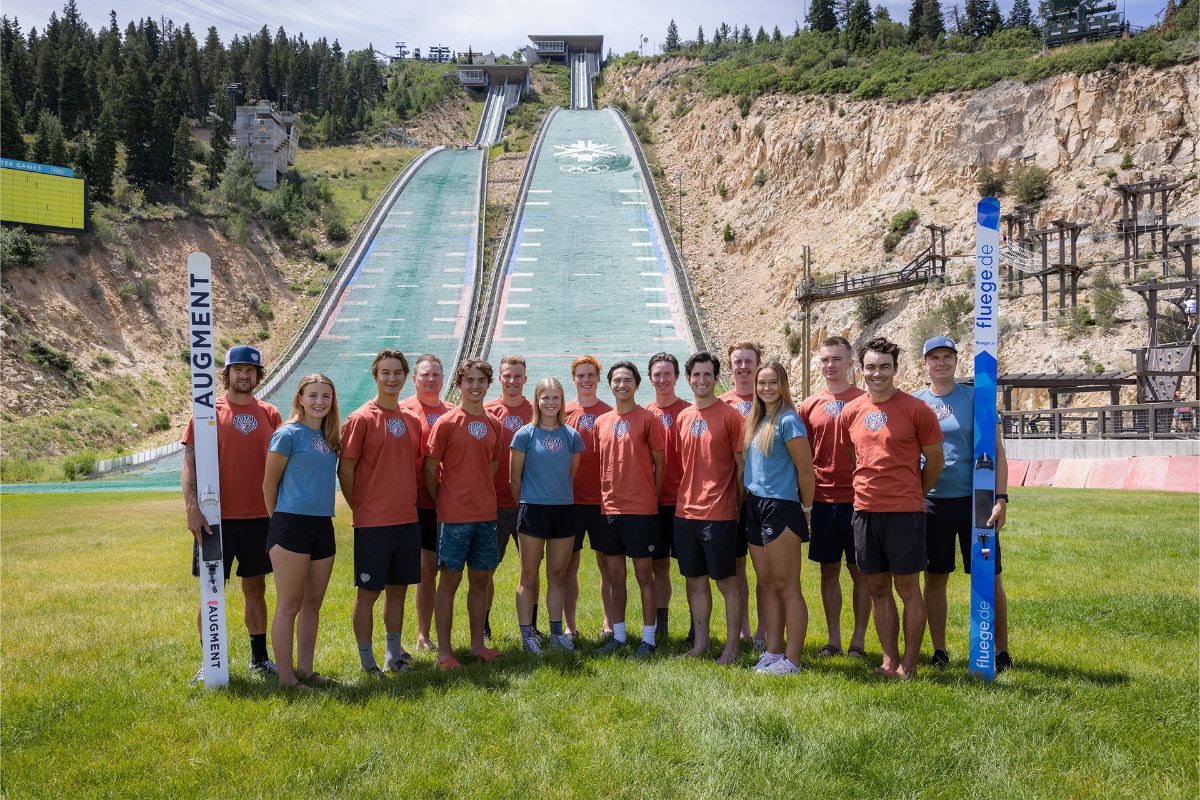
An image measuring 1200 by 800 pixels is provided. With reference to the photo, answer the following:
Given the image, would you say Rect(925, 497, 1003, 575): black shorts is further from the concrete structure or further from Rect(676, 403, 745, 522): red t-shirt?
the concrete structure

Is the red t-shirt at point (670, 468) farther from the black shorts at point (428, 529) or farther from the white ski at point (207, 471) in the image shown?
the white ski at point (207, 471)

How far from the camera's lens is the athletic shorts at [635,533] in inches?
249

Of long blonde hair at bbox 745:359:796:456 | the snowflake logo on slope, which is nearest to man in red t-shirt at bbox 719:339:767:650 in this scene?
long blonde hair at bbox 745:359:796:456

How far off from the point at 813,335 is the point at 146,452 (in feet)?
77.7

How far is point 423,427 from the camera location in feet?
21.4

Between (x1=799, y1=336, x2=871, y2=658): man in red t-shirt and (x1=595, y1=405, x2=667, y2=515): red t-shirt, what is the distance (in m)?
1.14

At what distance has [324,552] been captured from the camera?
18.5ft

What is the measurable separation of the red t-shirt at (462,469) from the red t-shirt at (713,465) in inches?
56.2

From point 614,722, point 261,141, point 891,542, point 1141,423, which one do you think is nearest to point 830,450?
point 891,542

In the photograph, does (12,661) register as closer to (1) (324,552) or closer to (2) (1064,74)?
(1) (324,552)

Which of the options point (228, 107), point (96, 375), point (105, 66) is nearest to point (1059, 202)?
point (96, 375)

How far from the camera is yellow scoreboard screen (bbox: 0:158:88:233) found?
31.4 metres

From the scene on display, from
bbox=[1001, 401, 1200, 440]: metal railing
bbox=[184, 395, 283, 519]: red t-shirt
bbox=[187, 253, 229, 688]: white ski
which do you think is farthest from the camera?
bbox=[1001, 401, 1200, 440]: metal railing

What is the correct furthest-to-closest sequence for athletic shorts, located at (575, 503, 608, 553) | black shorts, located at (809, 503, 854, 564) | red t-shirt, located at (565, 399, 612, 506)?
1. red t-shirt, located at (565, 399, 612, 506)
2. athletic shorts, located at (575, 503, 608, 553)
3. black shorts, located at (809, 503, 854, 564)
